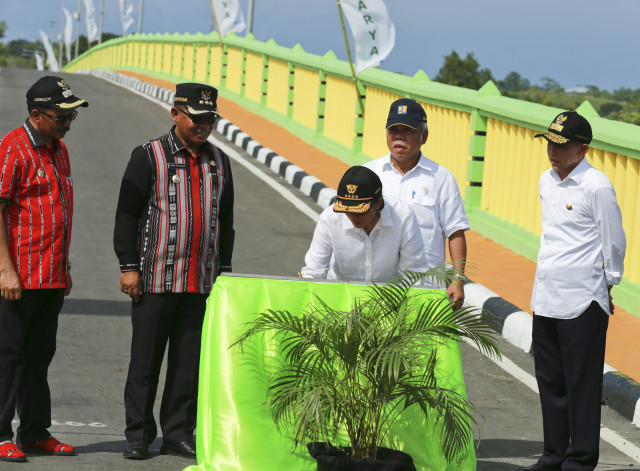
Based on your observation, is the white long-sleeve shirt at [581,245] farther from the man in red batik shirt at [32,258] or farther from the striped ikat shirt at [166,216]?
the man in red batik shirt at [32,258]

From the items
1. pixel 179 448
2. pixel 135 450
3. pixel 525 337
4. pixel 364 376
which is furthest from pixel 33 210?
pixel 525 337

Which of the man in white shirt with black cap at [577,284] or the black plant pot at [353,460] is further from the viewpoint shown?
the man in white shirt with black cap at [577,284]

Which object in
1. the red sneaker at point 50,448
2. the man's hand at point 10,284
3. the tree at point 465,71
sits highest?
the tree at point 465,71

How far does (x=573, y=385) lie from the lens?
550 cm

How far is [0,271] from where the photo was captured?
17.1 ft

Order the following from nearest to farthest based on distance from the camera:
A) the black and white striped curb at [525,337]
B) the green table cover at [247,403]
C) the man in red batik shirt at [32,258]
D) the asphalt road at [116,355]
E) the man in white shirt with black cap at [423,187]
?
the green table cover at [247,403] → the man in red batik shirt at [32,258] → the man in white shirt with black cap at [423,187] → the asphalt road at [116,355] → the black and white striped curb at [525,337]

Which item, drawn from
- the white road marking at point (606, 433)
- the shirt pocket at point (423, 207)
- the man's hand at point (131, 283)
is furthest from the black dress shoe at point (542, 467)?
the man's hand at point (131, 283)

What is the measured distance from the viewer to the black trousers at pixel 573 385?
5.45m

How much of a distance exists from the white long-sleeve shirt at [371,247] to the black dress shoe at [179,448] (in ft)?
3.42

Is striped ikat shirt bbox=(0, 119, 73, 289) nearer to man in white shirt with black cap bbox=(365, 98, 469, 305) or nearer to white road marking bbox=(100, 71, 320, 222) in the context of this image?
man in white shirt with black cap bbox=(365, 98, 469, 305)

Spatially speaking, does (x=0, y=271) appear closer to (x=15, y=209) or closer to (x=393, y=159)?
(x=15, y=209)

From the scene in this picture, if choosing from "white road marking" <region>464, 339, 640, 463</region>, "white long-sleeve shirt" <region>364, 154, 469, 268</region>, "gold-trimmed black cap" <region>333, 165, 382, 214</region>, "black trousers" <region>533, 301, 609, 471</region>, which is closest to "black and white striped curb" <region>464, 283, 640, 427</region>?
"white road marking" <region>464, 339, 640, 463</region>

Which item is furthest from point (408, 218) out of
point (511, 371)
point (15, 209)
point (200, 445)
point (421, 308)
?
point (511, 371)

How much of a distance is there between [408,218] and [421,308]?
23.9 inches
